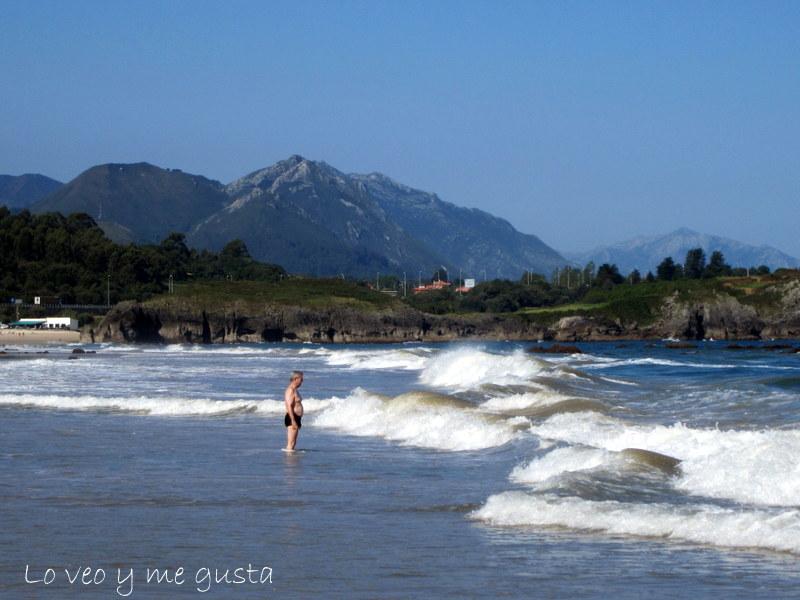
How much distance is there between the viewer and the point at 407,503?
1380cm

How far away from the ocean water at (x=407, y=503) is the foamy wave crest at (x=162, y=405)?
0.86 m

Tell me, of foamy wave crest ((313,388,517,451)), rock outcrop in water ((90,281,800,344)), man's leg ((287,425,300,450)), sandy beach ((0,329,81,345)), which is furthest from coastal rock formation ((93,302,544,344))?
man's leg ((287,425,300,450))

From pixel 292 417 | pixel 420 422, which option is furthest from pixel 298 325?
pixel 292 417

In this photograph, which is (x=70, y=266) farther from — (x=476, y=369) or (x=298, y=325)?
(x=476, y=369)

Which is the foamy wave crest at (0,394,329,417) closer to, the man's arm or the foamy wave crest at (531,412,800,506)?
the man's arm

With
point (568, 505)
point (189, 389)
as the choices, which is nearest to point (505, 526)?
point (568, 505)

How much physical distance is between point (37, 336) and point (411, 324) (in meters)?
51.1

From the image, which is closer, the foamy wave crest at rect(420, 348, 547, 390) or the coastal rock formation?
the foamy wave crest at rect(420, 348, 547, 390)

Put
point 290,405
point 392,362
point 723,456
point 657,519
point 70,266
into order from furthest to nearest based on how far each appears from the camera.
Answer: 1. point 70,266
2. point 392,362
3. point 290,405
4. point 723,456
5. point 657,519

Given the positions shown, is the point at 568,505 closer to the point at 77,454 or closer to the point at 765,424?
the point at 77,454

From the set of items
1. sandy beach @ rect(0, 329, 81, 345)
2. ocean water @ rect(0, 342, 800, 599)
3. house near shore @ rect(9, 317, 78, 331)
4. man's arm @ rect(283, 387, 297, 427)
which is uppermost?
house near shore @ rect(9, 317, 78, 331)

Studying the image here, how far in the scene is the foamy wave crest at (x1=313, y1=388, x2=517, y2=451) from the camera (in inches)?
812

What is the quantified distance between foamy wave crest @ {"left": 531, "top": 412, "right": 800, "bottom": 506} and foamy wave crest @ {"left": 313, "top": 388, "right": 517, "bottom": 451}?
1.08 m

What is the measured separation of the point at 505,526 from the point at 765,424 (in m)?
12.5
